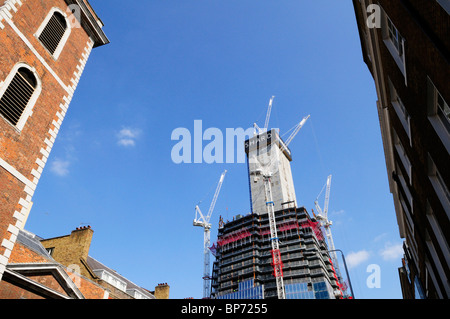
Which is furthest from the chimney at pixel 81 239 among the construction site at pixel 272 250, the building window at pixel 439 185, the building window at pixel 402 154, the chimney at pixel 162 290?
the construction site at pixel 272 250

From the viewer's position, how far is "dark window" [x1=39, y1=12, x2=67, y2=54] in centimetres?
1599

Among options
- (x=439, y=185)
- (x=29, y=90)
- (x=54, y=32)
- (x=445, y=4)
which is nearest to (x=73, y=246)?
(x=29, y=90)

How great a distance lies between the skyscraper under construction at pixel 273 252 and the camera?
101750 mm

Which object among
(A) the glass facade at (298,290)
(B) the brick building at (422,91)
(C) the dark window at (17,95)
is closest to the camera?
(B) the brick building at (422,91)

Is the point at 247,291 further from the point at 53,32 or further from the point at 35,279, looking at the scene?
the point at 53,32

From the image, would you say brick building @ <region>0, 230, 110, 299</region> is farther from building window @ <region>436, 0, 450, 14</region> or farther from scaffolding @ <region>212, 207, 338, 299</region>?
scaffolding @ <region>212, 207, 338, 299</region>

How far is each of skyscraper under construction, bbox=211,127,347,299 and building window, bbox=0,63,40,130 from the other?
96.6 metres

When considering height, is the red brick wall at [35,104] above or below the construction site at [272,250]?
below

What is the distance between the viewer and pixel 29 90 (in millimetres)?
14070

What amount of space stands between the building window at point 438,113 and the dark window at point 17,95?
50.1 ft

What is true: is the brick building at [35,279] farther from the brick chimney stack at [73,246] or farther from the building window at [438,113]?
the building window at [438,113]

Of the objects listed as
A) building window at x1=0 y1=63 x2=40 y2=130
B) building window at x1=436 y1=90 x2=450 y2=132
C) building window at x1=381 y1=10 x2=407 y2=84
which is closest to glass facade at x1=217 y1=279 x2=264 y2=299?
building window at x1=0 y1=63 x2=40 y2=130

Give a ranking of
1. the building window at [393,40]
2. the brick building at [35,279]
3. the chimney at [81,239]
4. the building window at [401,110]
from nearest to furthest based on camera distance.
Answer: the building window at [393,40] → the building window at [401,110] → the brick building at [35,279] → the chimney at [81,239]

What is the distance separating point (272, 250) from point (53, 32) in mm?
104254
